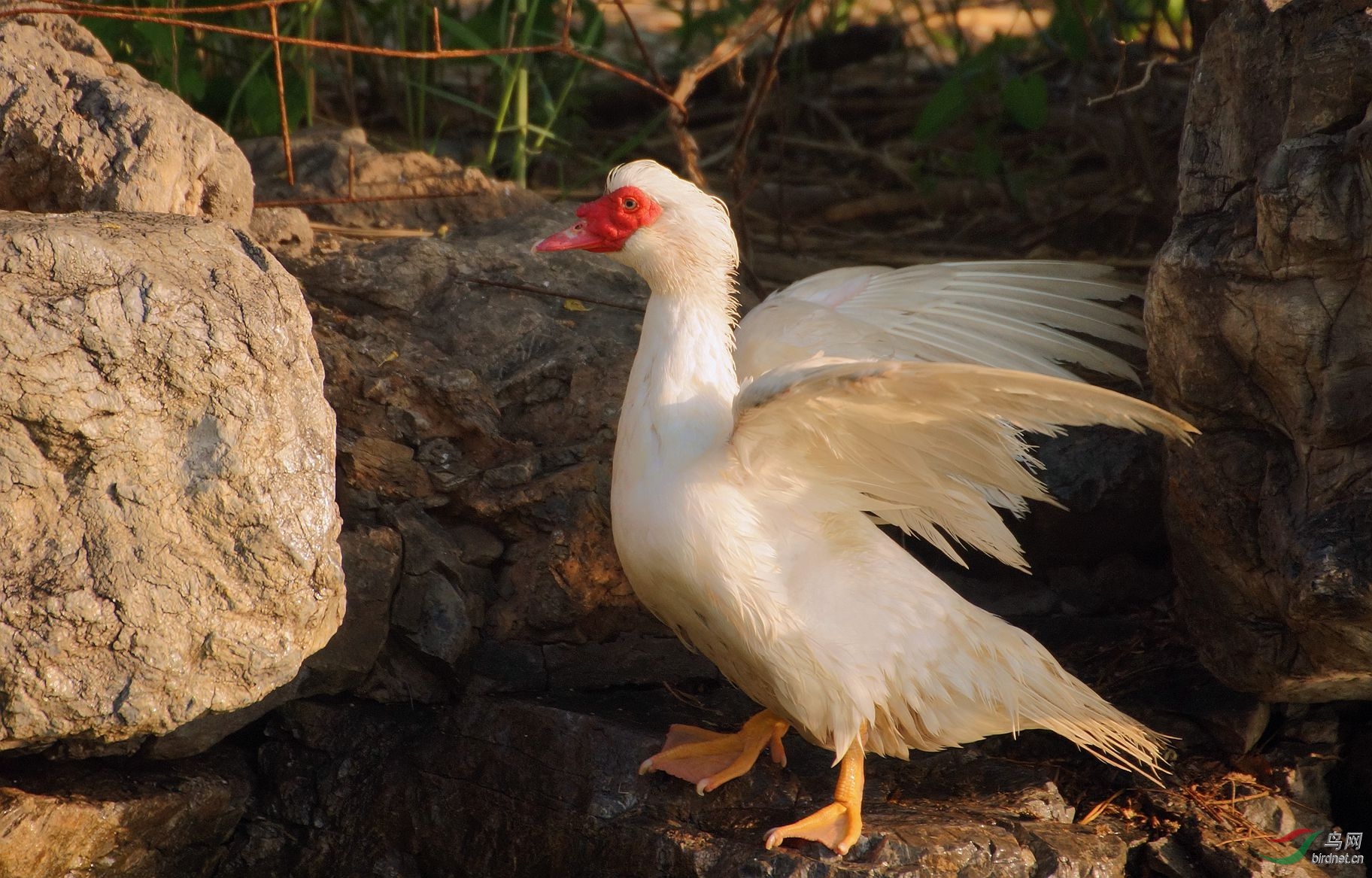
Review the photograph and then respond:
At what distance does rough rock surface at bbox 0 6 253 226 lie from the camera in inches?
119

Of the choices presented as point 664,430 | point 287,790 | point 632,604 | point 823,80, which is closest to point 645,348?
point 664,430

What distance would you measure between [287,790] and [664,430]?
4.14ft

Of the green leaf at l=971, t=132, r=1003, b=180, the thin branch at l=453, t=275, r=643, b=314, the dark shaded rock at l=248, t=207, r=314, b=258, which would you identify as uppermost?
the green leaf at l=971, t=132, r=1003, b=180

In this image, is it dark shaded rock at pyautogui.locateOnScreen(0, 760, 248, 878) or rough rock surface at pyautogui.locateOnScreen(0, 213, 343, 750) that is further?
dark shaded rock at pyautogui.locateOnScreen(0, 760, 248, 878)

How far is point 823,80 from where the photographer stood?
6.71 m

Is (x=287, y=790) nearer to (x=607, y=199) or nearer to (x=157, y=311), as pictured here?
(x=157, y=311)

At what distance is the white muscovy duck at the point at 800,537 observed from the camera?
2.76 m

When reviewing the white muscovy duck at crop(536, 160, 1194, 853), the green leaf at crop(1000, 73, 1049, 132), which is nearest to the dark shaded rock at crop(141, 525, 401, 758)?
the white muscovy duck at crop(536, 160, 1194, 853)

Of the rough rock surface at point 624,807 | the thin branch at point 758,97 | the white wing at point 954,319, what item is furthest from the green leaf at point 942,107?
the rough rock surface at point 624,807

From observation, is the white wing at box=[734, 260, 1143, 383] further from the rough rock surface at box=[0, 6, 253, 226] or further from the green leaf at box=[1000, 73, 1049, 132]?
the rough rock surface at box=[0, 6, 253, 226]

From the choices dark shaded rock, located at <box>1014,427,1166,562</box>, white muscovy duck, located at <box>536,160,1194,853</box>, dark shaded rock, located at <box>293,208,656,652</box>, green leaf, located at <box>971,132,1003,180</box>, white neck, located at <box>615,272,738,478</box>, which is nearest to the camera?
white muscovy duck, located at <box>536,160,1194,853</box>

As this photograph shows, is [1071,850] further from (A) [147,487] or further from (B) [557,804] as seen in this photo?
(A) [147,487]

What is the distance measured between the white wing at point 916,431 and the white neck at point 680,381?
0.49 ft

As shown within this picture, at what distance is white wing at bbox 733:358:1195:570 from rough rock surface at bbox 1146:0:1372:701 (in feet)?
1.55
